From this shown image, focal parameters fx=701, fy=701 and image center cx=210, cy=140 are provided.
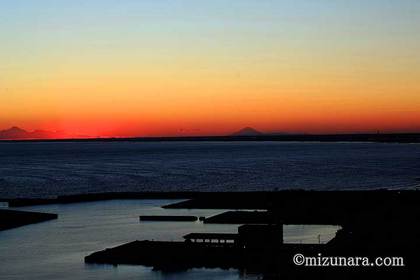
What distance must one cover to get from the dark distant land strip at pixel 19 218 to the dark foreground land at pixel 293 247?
1416 centimetres

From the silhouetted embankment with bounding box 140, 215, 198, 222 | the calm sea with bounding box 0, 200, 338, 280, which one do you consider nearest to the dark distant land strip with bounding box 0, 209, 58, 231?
the calm sea with bounding box 0, 200, 338, 280

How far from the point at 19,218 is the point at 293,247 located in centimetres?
2722

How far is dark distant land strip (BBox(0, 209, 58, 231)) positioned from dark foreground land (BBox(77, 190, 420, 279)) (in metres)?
14.2

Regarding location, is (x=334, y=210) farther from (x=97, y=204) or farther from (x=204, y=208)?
(x=97, y=204)

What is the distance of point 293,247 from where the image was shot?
119ft

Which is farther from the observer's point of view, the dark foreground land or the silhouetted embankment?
the silhouetted embankment

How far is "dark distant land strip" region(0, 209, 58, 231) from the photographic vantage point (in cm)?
5306

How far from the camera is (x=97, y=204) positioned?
6988cm

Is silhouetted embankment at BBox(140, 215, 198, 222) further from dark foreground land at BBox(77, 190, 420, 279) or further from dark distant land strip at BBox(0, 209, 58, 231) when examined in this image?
dark distant land strip at BBox(0, 209, 58, 231)

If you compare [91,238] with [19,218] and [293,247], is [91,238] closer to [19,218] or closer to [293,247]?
[19,218]

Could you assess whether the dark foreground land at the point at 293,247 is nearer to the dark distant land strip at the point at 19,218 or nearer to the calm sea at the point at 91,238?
the calm sea at the point at 91,238

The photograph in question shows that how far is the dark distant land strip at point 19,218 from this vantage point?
2089 inches

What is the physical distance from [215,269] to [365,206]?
2339 cm

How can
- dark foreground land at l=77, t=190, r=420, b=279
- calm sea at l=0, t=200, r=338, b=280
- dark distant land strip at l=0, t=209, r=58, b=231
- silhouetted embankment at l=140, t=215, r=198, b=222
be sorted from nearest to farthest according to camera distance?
dark foreground land at l=77, t=190, r=420, b=279 → calm sea at l=0, t=200, r=338, b=280 → dark distant land strip at l=0, t=209, r=58, b=231 → silhouetted embankment at l=140, t=215, r=198, b=222
